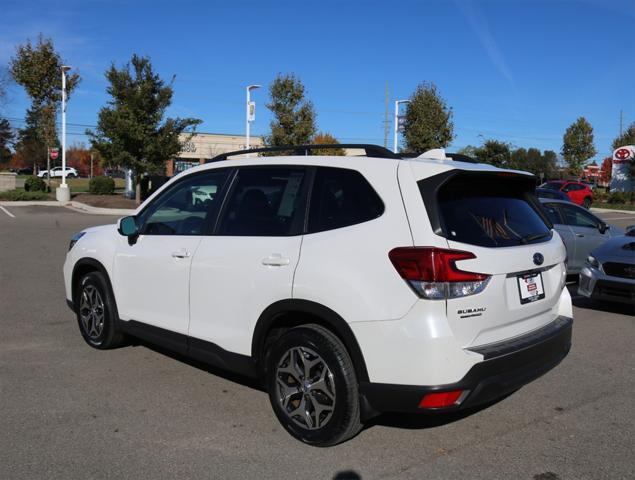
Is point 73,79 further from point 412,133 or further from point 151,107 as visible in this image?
point 412,133

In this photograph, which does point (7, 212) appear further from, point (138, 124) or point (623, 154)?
point (623, 154)

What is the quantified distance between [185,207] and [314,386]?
1.99 m

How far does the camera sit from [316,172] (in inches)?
152

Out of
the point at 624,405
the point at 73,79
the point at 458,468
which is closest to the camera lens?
the point at 458,468

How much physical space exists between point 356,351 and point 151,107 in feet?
80.3

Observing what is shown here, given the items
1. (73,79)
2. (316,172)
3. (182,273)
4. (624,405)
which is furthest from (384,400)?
(73,79)

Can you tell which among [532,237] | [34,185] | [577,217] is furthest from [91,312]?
[34,185]

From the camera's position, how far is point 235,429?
3.90 m

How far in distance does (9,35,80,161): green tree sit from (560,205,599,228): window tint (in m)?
31.2

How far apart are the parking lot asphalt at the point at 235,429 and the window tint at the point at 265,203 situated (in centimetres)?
135

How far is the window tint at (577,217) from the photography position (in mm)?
9805

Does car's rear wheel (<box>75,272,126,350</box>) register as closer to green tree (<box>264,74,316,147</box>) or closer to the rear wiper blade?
the rear wiper blade

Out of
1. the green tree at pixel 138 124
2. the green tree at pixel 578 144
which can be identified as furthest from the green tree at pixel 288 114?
the green tree at pixel 578 144

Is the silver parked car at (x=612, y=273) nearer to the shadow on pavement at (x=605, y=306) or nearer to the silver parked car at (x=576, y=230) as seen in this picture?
the shadow on pavement at (x=605, y=306)
